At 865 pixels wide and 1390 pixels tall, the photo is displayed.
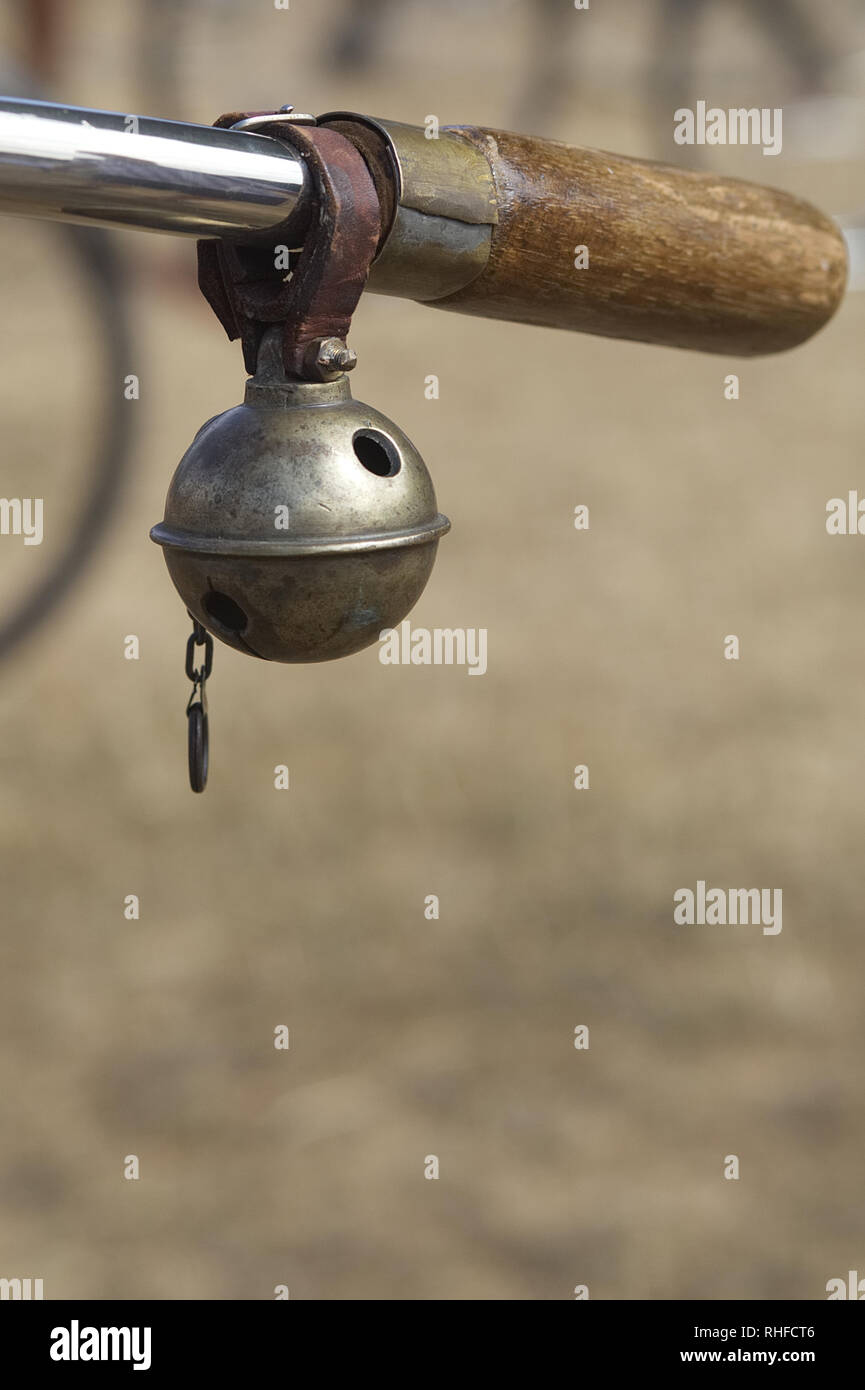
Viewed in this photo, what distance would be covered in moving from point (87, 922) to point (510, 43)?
3561 mm

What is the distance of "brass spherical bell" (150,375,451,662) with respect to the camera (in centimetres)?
63

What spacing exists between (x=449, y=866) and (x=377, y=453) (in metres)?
1.69

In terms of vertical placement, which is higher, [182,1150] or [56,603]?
[56,603]

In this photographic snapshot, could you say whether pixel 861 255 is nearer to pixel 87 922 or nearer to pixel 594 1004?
pixel 594 1004

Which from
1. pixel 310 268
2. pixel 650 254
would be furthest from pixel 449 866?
pixel 310 268

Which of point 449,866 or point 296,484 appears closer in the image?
point 296,484

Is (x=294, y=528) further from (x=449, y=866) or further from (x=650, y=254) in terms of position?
(x=449, y=866)

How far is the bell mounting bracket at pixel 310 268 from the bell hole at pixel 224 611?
0.10 meters

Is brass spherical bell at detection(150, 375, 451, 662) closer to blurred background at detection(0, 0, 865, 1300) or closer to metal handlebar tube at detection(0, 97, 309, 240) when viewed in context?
metal handlebar tube at detection(0, 97, 309, 240)

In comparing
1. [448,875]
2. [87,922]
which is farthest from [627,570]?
[87,922]

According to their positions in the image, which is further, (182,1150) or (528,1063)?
(528,1063)

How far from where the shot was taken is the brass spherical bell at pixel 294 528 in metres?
0.63

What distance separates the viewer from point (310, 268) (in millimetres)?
608

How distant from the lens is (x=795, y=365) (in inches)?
168
